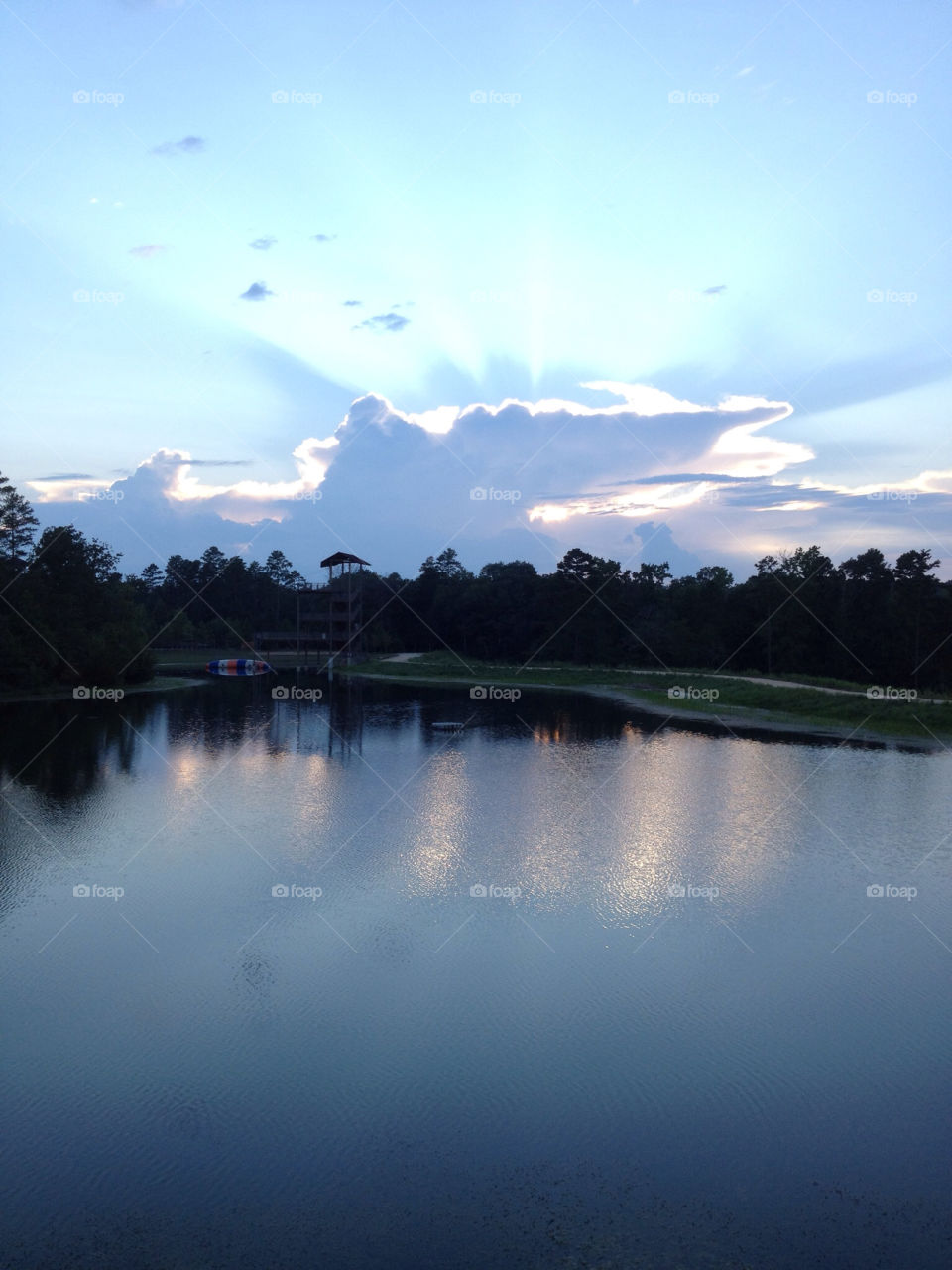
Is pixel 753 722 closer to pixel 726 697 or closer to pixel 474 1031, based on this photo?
pixel 726 697

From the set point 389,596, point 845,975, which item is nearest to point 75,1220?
point 845,975

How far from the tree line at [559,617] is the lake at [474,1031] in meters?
27.9

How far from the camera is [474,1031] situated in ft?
35.6

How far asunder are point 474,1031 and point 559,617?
245ft

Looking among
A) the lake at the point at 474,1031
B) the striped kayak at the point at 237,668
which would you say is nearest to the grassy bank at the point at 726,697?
the striped kayak at the point at 237,668

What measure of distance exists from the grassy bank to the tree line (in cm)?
907

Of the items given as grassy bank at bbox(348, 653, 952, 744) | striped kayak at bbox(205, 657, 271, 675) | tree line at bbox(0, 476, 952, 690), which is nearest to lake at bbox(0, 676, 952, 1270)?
grassy bank at bbox(348, 653, 952, 744)

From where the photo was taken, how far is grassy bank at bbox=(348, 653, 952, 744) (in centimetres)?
3831

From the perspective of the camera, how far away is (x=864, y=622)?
69.8 m

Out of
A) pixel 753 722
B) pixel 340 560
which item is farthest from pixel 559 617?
pixel 753 722

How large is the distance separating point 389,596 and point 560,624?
79.4 ft

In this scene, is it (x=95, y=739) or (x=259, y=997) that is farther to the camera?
(x=95, y=739)

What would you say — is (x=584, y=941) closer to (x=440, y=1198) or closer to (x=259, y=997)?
(x=259, y=997)

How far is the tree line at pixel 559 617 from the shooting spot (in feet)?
160
